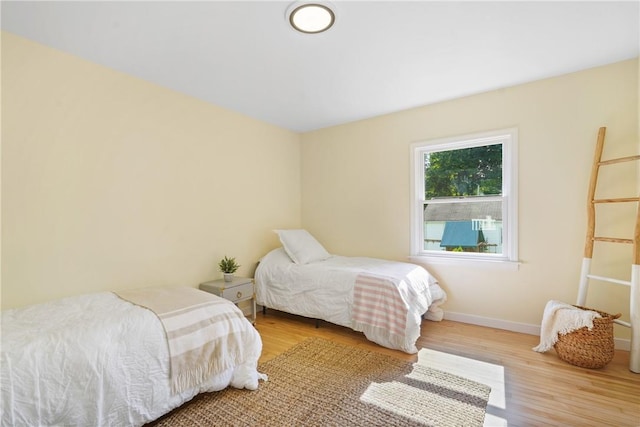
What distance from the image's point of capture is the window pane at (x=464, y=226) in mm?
3033

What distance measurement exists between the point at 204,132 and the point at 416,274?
8.47ft

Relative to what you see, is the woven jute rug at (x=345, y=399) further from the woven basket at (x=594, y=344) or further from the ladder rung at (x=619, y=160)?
the ladder rung at (x=619, y=160)

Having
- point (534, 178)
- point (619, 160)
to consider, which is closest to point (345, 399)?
point (534, 178)

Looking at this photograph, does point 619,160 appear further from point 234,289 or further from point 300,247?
point 234,289

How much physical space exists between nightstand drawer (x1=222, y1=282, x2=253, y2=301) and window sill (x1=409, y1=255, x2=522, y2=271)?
183 centimetres

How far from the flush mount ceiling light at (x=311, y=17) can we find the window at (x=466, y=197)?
192 centimetres

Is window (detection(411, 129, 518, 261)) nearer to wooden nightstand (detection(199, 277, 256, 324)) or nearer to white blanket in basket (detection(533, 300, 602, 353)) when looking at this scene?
white blanket in basket (detection(533, 300, 602, 353))

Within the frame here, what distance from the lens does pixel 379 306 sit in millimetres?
2551

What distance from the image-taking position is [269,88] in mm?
2801

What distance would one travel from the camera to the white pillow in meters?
3.39

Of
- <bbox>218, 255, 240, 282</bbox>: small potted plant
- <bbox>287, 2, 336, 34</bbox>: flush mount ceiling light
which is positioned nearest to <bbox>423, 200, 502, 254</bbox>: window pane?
<bbox>218, 255, 240, 282</bbox>: small potted plant

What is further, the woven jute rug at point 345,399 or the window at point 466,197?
the window at point 466,197

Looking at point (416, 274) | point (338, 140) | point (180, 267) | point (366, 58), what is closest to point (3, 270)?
point (180, 267)

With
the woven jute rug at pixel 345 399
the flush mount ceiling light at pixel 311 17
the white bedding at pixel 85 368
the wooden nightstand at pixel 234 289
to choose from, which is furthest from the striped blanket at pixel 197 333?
the flush mount ceiling light at pixel 311 17
